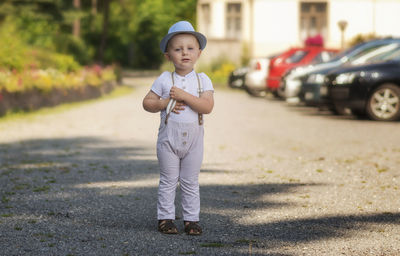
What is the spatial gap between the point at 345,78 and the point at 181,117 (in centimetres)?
1063

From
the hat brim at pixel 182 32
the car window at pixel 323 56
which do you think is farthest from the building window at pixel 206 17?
the hat brim at pixel 182 32

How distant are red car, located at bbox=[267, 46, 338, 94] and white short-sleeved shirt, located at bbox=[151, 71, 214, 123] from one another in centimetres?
1681

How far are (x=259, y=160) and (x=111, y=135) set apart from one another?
12.4 ft

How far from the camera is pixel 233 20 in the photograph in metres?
40.5

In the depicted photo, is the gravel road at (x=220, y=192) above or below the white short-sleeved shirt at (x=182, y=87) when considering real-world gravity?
below

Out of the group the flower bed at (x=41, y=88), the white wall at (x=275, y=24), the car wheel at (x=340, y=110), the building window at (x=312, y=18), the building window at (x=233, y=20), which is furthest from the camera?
the building window at (x=233, y=20)

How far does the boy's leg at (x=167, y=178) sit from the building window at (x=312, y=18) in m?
34.6

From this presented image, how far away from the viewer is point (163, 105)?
15.9 ft

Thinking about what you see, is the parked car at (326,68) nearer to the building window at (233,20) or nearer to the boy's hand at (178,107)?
the boy's hand at (178,107)

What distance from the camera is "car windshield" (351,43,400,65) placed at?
1673 cm

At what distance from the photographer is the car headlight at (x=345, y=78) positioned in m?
14.9

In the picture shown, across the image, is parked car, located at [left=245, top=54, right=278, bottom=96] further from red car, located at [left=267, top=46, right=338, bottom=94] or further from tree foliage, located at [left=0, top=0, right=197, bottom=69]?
tree foliage, located at [left=0, top=0, right=197, bottom=69]

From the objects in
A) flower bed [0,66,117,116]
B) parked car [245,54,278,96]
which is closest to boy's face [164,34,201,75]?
flower bed [0,66,117,116]

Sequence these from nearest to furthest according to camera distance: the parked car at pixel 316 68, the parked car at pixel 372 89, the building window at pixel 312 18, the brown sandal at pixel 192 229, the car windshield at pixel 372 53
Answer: the brown sandal at pixel 192 229 < the parked car at pixel 372 89 < the car windshield at pixel 372 53 < the parked car at pixel 316 68 < the building window at pixel 312 18
